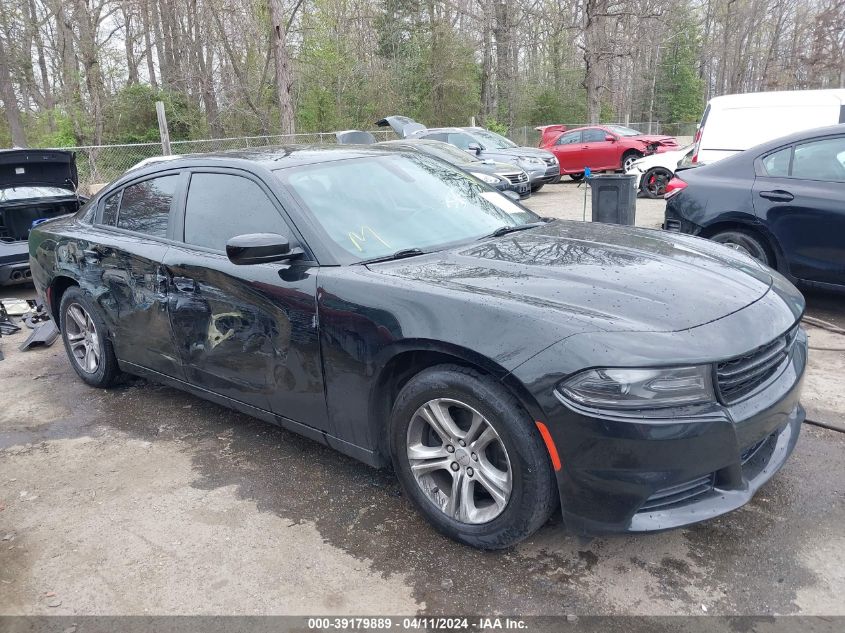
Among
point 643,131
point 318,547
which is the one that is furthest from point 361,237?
point 643,131

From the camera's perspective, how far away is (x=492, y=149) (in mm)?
15977

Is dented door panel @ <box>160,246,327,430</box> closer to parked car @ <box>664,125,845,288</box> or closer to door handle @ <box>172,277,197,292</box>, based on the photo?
door handle @ <box>172,277,197,292</box>

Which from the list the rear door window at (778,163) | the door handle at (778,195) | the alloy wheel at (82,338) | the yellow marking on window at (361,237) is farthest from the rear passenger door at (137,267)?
the rear door window at (778,163)

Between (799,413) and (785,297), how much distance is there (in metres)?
0.52

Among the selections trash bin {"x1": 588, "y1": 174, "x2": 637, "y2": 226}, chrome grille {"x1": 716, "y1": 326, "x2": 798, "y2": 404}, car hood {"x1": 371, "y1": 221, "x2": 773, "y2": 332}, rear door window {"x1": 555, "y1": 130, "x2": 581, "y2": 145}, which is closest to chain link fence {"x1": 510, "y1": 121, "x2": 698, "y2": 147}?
rear door window {"x1": 555, "y1": 130, "x2": 581, "y2": 145}

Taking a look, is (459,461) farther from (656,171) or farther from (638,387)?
(656,171)

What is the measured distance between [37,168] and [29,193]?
317mm

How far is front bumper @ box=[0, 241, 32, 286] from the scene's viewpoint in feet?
24.8

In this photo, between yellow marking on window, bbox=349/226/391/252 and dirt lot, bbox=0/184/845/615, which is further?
yellow marking on window, bbox=349/226/391/252

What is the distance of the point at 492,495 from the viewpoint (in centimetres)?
266

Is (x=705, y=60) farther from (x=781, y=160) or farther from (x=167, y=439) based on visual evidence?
(x=167, y=439)

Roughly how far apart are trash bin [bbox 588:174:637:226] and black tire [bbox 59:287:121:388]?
5.42m

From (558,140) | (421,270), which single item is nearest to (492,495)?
(421,270)

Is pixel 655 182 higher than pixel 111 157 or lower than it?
lower
